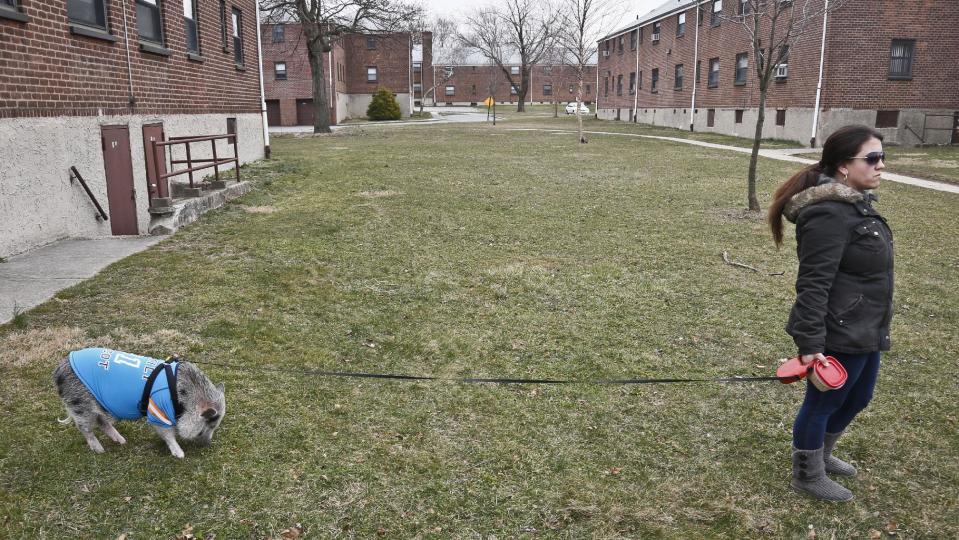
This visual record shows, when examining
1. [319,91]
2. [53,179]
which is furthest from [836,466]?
[319,91]

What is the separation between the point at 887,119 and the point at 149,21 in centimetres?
2435

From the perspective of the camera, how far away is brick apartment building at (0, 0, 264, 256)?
24.5 ft

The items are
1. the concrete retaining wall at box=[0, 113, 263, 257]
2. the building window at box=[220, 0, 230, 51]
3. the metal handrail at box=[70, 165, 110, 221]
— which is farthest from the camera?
the building window at box=[220, 0, 230, 51]

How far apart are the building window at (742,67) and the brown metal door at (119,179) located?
2751 cm

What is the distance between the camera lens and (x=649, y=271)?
815 centimetres

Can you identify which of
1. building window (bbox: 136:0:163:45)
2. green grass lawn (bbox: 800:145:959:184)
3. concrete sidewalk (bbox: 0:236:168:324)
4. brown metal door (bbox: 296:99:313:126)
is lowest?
concrete sidewalk (bbox: 0:236:168:324)

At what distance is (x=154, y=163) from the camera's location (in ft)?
32.4

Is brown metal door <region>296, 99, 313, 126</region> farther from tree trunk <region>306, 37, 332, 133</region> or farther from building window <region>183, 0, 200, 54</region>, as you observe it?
building window <region>183, 0, 200, 54</region>

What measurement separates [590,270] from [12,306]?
5.69 meters

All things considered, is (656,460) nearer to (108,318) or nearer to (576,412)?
(576,412)

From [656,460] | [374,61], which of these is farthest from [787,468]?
[374,61]

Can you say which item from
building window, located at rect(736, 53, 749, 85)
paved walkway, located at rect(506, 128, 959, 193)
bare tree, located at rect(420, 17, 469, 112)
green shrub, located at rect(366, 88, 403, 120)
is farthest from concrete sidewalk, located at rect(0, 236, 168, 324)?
bare tree, located at rect(420, 17, 469, 112)

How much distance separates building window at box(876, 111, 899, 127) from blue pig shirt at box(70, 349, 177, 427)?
27377 millimetres

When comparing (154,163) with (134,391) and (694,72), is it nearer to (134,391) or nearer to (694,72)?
(134,391)
